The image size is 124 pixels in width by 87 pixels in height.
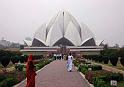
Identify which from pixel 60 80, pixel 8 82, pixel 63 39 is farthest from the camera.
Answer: pixel 63 39

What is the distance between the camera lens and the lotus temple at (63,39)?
56.6 metres

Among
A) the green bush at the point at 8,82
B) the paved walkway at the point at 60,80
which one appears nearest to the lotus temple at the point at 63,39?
the paved walkway at the point at 60,80

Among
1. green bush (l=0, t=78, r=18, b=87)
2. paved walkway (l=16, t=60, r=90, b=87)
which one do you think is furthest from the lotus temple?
green bush (l=0, t=78, r=18, b=87)

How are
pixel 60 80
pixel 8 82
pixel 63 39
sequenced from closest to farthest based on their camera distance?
pixel 8 82, pixel 60 80, pixel 63 39

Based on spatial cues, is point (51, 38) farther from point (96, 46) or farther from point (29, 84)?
point (29, 84)

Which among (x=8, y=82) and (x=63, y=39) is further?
(x=63, y=39)

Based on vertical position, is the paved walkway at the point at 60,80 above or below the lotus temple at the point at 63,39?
below

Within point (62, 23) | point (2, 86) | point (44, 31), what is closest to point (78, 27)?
point (62, 23)

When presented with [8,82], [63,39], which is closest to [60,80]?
[8,82]

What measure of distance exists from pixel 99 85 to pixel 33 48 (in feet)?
162

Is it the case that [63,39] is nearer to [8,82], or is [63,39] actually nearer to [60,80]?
[60,80]

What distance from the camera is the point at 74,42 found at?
189 ft

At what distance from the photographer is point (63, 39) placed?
58.8 metres

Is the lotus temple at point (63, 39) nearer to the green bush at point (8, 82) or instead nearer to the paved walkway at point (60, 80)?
the paved walkway at point (60, 80)
